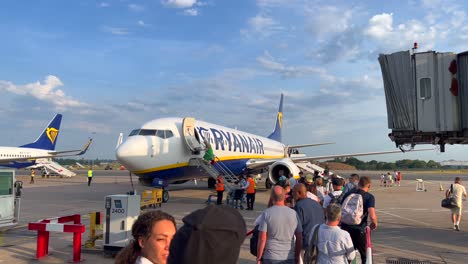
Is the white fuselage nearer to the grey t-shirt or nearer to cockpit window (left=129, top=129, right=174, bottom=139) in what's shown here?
cockpit window (left=129, top=129, right=174, bottom=139)

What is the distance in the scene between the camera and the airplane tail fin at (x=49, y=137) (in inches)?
1689

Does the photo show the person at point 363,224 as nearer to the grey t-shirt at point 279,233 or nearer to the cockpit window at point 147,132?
the grey t-shirt at point 279,233

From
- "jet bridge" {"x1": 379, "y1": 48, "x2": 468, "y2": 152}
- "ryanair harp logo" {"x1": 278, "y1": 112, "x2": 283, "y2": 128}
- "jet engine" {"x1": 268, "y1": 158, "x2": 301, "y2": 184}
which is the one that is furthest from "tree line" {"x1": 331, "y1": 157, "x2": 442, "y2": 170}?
"jet bridge" {"x1": 379, "y1": 48, "x2": 468, "y2": 152}

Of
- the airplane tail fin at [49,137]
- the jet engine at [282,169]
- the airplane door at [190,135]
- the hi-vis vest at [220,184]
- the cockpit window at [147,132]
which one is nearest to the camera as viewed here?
the hi-vis vest at [220,184]

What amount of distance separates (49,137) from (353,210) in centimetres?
4326

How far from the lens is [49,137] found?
43.4 m

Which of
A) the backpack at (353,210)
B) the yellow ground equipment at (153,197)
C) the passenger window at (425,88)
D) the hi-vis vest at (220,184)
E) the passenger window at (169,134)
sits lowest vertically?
the yellow ground equipment at (153,197)

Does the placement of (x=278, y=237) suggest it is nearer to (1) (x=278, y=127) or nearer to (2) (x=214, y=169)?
(2) (x=214, y=169)

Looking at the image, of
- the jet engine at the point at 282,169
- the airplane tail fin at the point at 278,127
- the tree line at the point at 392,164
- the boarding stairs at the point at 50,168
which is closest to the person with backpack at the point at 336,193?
the jet engine at the point at 282,169

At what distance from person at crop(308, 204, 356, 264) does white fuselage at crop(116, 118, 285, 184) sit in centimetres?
1169

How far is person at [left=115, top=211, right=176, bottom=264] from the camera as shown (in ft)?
6.35

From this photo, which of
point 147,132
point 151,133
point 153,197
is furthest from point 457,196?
point 147,132

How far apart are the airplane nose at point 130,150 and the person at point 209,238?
13823 millimetres

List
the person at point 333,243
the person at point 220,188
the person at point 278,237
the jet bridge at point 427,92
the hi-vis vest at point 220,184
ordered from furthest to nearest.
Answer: the hi-vis vest at point 220,184
the person at point 220,188
the jet bridge at point 427,92
the person at point 278,237
the person at point 333,243
